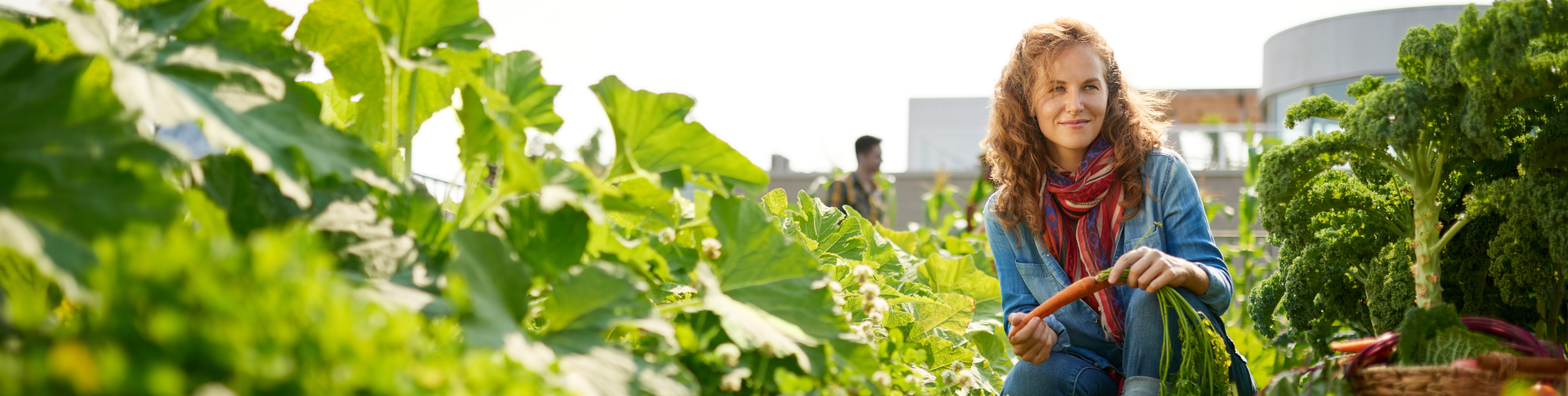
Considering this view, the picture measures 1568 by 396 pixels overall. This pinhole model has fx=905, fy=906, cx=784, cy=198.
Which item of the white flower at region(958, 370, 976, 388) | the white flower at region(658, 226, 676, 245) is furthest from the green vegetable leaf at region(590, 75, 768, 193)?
the white flower at region(958, 370, 976, 388)

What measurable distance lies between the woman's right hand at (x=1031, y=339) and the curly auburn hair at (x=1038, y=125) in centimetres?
33

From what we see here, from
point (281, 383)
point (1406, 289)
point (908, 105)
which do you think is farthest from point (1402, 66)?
point (908, 105)

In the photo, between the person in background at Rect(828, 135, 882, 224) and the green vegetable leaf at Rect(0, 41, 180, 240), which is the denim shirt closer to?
the green vegetable leaf at Rect(0, 41, 180, 240)

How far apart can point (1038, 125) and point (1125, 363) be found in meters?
0.58

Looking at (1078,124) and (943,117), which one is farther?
(943,117)

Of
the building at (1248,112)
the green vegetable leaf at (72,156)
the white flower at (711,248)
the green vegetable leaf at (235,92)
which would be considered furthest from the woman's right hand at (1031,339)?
the building at (1248,112)

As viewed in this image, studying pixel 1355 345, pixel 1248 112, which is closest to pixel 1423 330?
pixel 1355 345

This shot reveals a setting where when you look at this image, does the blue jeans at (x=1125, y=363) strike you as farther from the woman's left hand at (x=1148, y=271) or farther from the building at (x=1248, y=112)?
the building at (x=1248, y=112)

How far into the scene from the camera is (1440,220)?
5.57 ft

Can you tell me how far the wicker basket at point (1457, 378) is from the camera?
86cm

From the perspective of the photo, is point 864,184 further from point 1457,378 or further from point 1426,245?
point 1457,378

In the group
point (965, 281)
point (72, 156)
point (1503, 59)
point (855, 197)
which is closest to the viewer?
point (72, 156)

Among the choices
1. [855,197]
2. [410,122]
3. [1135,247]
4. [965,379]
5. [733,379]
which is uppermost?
[410,122]

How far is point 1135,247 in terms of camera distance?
1663 millimetres
